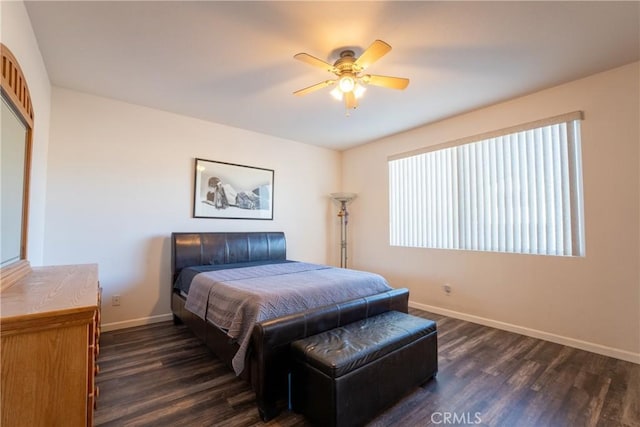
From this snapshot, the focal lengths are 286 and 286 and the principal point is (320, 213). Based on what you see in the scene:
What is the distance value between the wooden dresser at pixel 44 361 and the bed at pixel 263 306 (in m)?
0.90

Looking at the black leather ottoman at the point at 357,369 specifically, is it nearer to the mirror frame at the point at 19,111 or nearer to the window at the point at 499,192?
the mirror frame at the point at 19,111

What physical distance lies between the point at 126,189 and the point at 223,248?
132 cm

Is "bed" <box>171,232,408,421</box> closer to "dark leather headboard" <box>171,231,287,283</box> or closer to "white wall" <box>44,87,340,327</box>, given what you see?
"dark leather headboard" <box>171,231,287,283</box>

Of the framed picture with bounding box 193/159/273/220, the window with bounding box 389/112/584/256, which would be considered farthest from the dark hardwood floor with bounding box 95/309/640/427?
the framed picture with bounding box 193/159/273/220

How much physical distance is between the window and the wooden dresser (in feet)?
12.5

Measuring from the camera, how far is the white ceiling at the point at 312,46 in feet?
6.31

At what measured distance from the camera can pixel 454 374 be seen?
2312 mm

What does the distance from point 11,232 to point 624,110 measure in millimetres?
4850

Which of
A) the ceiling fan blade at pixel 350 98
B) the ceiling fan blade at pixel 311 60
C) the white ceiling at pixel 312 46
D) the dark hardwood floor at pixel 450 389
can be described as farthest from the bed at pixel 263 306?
the white ceiling at pixel 312 46

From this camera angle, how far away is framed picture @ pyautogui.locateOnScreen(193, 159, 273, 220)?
12.7 ft

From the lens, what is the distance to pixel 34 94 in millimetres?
2270

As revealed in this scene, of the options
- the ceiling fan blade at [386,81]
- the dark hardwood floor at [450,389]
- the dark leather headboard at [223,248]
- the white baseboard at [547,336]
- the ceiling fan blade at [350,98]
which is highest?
the ceiling fan blade at [386,81]

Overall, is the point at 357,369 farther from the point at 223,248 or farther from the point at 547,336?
the point at 223,248

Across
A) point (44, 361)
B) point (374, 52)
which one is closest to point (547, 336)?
point (374, 52)
